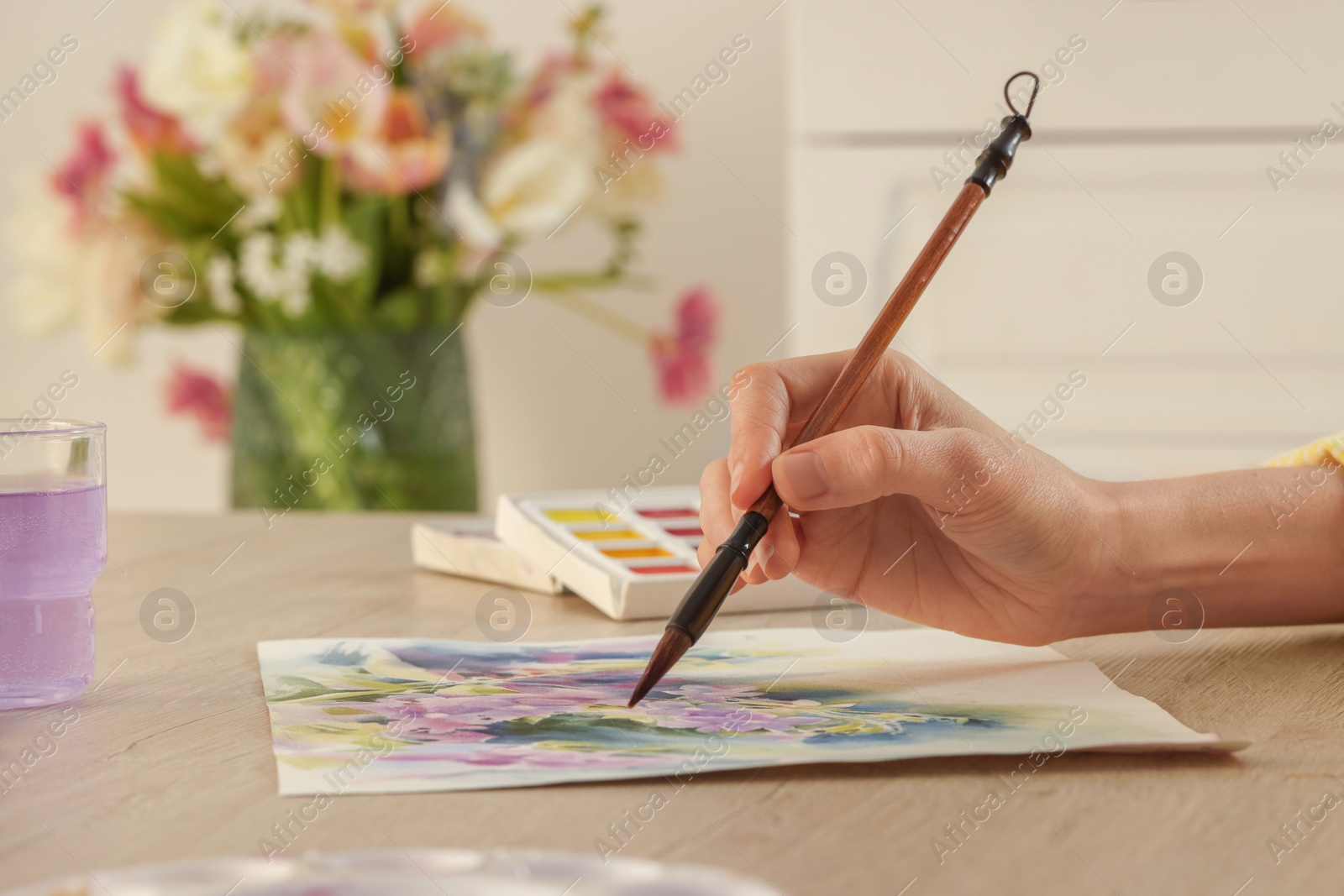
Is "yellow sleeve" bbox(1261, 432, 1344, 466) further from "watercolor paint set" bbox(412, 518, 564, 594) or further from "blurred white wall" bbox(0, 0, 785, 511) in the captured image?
"blurred white wall" bbox(0, 0, 785, 511)

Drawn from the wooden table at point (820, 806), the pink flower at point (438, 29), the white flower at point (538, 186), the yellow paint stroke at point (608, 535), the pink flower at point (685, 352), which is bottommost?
the wooden table at point (820, 806)

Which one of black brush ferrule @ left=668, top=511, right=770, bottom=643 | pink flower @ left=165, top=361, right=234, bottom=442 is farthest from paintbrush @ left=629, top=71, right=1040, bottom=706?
pink flower @ left=165, top=361, right=234, bottom=442

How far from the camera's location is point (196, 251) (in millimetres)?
1582

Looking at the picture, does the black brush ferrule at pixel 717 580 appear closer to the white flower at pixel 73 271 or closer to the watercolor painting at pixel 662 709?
the watercolor painting at pixel 662 709

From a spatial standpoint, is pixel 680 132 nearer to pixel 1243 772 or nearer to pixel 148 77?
pixel 148 77

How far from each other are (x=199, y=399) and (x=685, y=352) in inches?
29.0

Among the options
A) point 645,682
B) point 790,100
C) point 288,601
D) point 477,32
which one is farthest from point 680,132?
point 645,682

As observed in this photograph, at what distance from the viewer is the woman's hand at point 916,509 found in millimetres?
620

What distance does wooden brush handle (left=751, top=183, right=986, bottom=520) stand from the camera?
2.07 ft

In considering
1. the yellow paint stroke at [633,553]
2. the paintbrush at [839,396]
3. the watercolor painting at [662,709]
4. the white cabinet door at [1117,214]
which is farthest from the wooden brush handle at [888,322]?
the white cabinet door at [1117,214]

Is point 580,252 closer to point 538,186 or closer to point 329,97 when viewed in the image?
point 538,186

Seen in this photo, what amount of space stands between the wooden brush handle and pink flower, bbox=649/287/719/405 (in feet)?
3.71

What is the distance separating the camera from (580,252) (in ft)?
7.23

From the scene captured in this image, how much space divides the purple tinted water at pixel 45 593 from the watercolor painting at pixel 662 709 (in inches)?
3.7
